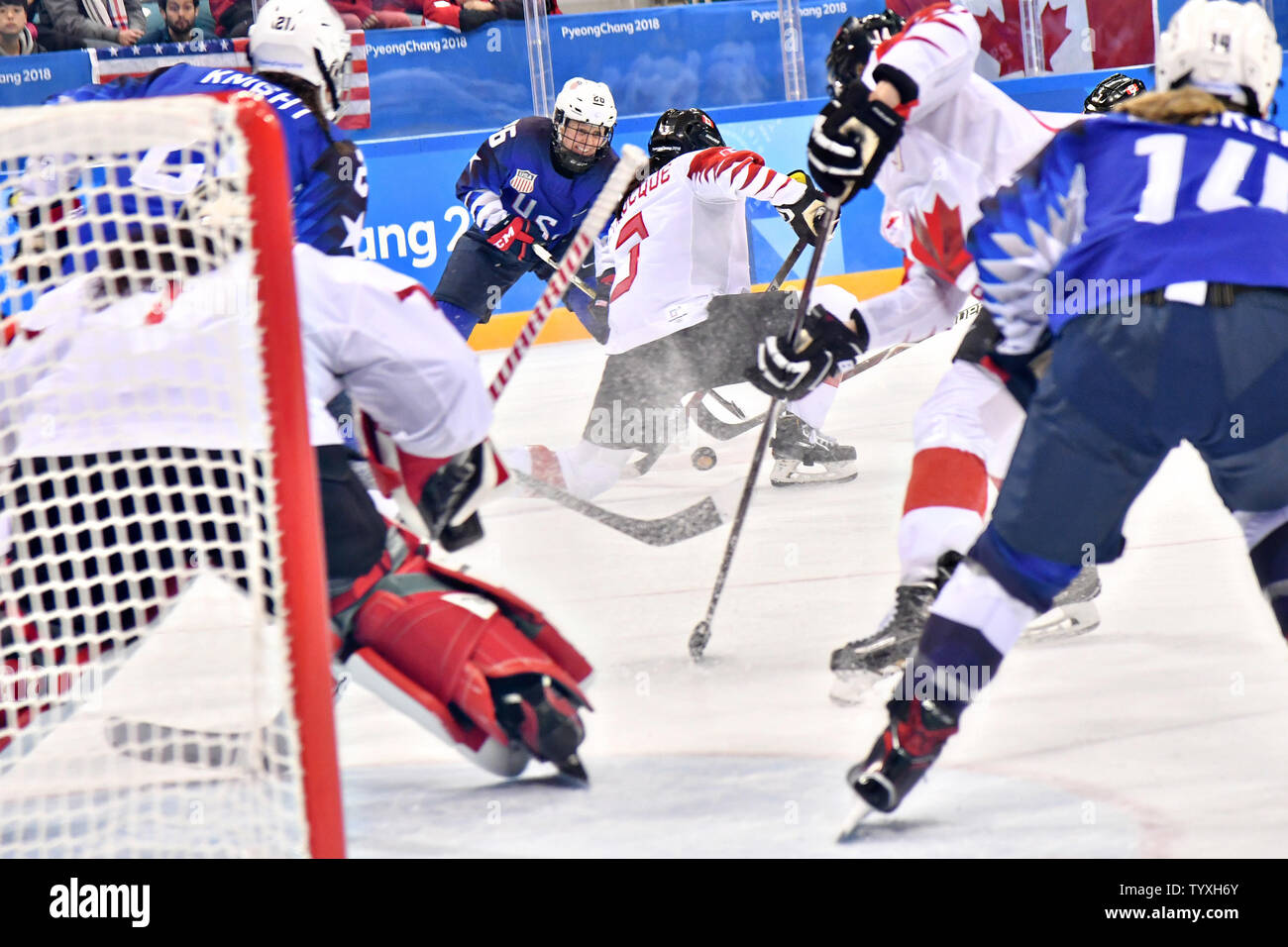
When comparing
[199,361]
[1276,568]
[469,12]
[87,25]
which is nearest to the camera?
[199,361]

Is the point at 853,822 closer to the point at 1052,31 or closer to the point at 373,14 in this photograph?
the point at 373,14

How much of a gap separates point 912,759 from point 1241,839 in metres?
0.39

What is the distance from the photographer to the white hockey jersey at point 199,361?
1.79 m

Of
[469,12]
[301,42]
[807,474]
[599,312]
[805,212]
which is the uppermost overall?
[301,42]

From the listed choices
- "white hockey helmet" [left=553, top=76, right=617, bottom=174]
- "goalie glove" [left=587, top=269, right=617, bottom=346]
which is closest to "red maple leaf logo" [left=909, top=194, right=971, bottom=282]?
"white hockey helmet" [left=553, top=76, right=617, bottom=174]

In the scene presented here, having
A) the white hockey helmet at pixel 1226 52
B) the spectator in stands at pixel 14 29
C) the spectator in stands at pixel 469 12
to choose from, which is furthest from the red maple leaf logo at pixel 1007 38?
the white hockey helmet at pixel 1226 52

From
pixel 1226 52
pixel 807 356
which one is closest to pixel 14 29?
pixel 807 356

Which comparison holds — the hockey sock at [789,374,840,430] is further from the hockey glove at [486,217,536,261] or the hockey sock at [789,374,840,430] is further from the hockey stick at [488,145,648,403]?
the hockey stick at [488,145,648,403]

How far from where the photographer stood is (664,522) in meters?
3.44

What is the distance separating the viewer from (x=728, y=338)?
4.05 metres

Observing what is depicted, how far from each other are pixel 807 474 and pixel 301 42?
196 centimetres

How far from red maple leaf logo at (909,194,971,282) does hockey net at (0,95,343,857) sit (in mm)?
1171

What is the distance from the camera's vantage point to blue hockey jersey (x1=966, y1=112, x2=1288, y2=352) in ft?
5.81
